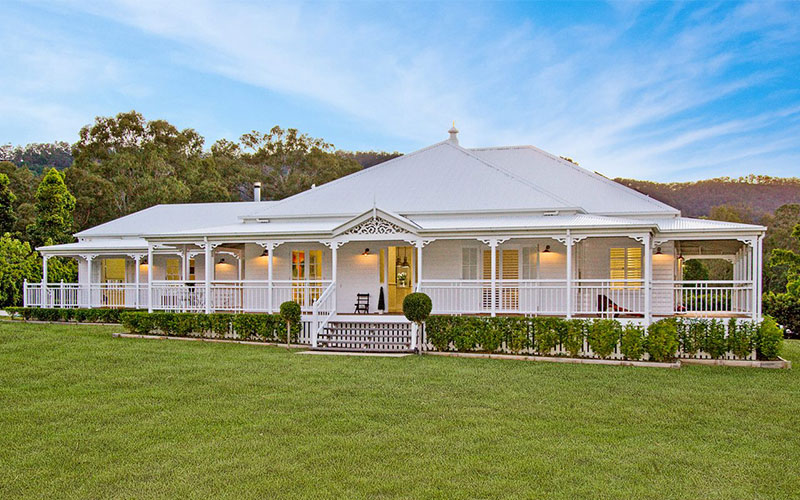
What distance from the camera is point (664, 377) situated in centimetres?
1220

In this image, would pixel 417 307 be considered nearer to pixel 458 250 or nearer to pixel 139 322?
pixel 458 250

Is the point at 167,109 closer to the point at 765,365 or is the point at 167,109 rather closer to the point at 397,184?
the point at 397,184

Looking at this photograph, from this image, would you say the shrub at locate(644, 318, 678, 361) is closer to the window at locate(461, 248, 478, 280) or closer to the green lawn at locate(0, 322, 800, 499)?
the green lawn at locate(0, 322, 800, 499)

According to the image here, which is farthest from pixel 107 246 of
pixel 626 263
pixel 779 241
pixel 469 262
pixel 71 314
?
pixel 779 241

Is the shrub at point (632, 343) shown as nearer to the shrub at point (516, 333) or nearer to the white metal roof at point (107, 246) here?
the shrub at point (516, 333)

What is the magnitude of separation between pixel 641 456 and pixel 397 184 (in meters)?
16.5

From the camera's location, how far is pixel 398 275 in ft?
66.9

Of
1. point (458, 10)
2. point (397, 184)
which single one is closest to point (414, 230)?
point (397, 184)

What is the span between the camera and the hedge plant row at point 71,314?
23438 mm

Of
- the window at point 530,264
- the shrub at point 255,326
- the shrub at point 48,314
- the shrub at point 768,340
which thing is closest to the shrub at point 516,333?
the window at point 530,264

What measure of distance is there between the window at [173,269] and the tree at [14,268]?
8.40 meters

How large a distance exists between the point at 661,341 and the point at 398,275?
8.86m

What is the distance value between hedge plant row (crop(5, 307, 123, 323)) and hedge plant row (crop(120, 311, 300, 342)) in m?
5.35

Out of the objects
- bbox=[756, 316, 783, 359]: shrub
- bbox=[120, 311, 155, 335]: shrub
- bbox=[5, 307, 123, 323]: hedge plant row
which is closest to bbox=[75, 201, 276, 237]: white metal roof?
bbox=[5, 307, 123, 323]: hedge plant row
